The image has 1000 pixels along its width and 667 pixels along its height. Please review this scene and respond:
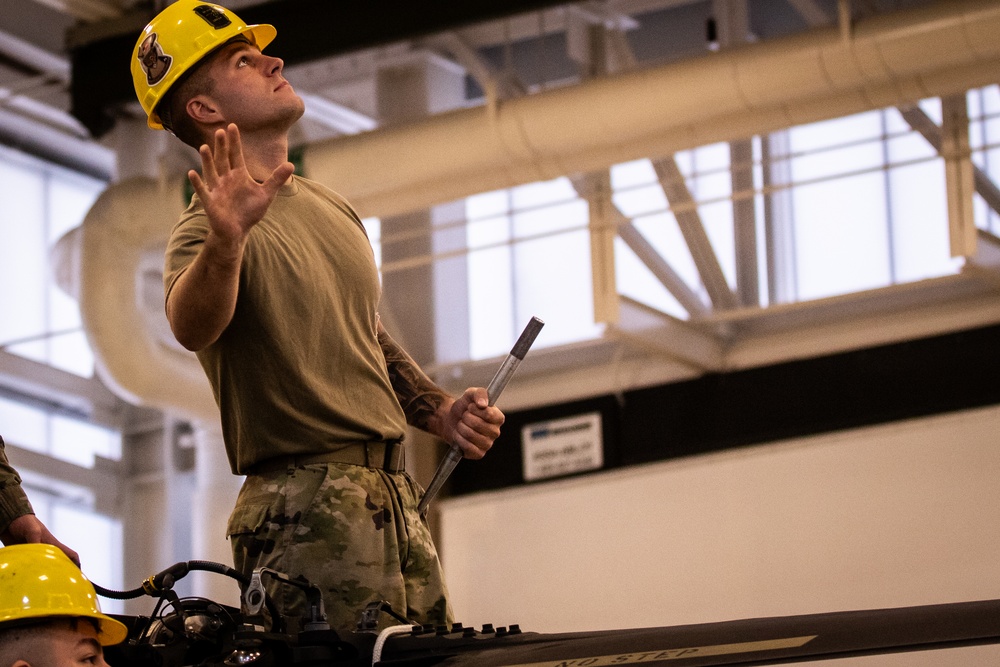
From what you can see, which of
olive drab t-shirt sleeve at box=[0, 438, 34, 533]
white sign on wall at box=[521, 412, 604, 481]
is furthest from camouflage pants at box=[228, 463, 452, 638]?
white sign on wall at box=[521, 412, 604, 481]

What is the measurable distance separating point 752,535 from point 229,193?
24.0 feet

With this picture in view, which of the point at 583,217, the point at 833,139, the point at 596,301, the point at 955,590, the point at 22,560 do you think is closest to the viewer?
the point at 22,560

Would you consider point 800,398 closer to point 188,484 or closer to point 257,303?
point 188,484

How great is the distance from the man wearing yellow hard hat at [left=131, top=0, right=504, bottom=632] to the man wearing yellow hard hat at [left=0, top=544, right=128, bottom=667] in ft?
1.05

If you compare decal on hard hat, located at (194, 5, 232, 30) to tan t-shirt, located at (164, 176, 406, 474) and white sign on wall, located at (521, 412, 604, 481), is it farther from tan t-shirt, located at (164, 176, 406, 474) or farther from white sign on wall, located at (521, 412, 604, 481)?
white sign on wall, located at (521, 412, 604, 481)

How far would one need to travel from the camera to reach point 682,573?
948 centimetres

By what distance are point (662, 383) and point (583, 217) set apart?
1232 mm

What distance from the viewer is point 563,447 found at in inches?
400

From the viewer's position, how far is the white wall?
8633mm

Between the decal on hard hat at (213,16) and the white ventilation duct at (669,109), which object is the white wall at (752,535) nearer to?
the white ventilation duct at (669,109)

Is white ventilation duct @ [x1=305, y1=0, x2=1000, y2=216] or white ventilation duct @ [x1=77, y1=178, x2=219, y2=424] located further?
white ventilation duct @ [x1=77, y1=178, x2=219, y2=424]

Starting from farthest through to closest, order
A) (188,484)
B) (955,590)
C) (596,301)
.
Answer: (188,484), (596,301), (955,590)

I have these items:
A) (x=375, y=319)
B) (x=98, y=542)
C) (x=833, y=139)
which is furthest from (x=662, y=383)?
(x=375, y=319)

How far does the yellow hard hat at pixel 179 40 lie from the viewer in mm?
2779
